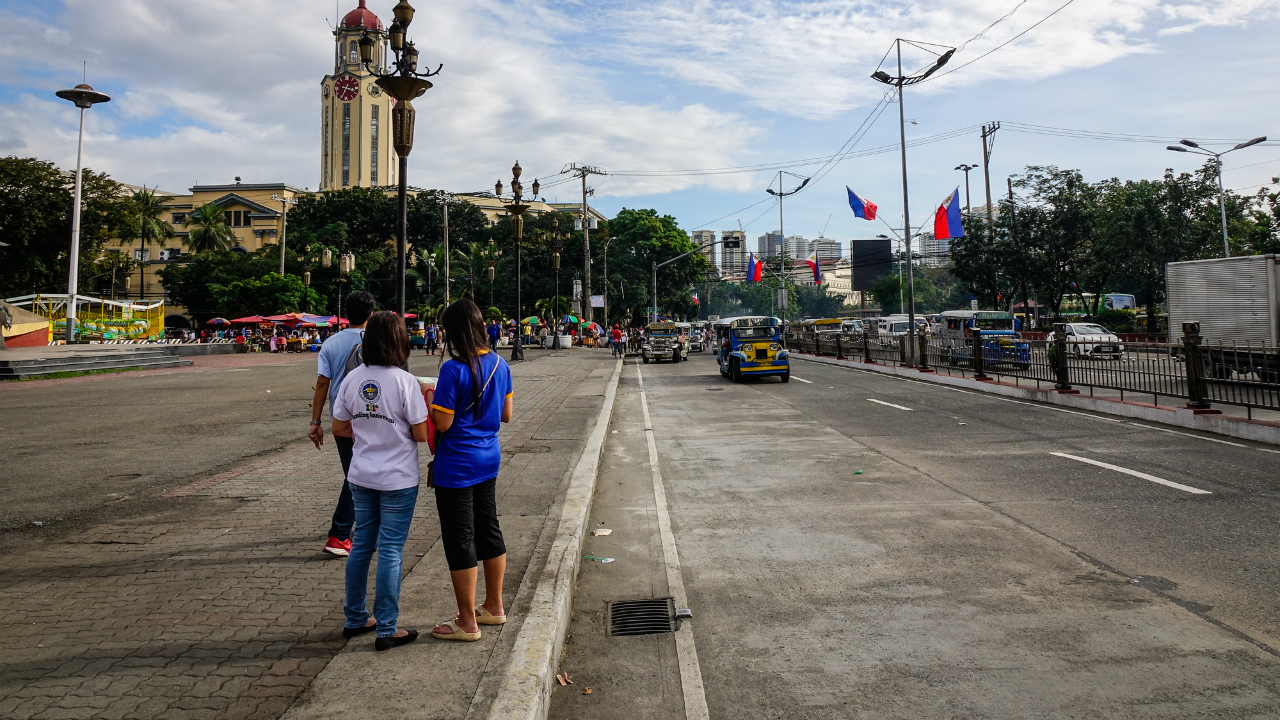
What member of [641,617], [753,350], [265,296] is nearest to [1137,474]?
[641,617]

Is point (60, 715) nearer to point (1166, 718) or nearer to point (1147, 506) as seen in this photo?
point (1166, 718)

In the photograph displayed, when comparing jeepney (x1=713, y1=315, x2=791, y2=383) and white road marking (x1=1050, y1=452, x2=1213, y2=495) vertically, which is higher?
jeepney (x1=713, y1=315, x2=791, y2=383)

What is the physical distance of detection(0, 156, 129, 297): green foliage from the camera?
1645 inches

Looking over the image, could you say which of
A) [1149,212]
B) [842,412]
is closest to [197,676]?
[842,412]

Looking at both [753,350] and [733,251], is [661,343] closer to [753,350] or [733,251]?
[753,350]

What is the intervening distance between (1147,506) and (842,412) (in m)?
8.27

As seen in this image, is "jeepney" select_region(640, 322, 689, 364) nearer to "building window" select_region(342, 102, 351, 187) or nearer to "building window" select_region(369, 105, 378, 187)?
"building window" select_region(369, 105, 378, 187)

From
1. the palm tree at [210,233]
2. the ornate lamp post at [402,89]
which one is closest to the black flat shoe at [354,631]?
the ornate lamp post at [402,89]

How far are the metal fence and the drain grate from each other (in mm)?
10190

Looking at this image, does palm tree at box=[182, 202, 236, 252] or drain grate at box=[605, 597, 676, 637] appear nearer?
drain grate at box=[605, 597, 676, 637]


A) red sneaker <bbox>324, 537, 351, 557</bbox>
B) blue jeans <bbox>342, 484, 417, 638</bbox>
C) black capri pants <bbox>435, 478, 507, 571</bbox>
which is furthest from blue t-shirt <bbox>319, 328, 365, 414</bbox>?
black capri pants <bbox>435, 478, 507, 571</bbox>

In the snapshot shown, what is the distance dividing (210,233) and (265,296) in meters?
17.8

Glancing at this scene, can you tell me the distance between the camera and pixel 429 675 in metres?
3.52

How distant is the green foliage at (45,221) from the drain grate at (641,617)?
4953cm
